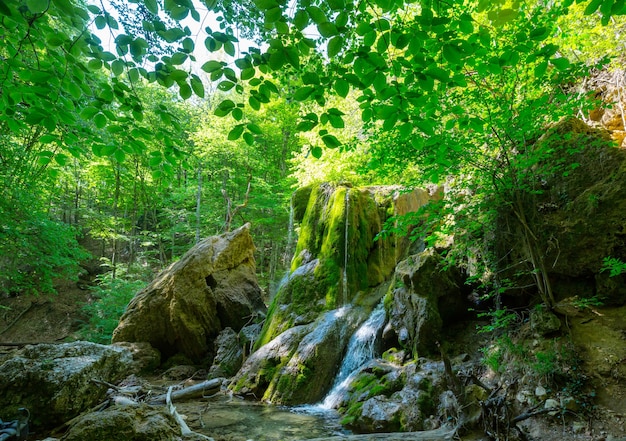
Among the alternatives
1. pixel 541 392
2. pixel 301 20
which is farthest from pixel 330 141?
pixel 541 392

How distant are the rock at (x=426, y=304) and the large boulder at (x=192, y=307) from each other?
7.37 metres

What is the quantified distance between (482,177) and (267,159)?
1710 centimetres

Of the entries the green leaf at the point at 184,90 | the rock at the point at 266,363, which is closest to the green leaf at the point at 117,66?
the green leaf at the point at 184,90

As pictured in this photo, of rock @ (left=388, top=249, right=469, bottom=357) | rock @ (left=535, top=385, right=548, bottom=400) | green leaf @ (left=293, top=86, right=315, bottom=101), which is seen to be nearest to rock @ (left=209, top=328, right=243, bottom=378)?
rock @ (left=388, top=249, right=469, bottom=357)

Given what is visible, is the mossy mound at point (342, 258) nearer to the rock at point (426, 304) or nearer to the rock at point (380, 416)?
the rock at point (426, 304)

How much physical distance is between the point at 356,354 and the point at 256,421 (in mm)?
2641

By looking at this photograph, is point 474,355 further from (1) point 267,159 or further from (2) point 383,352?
(1) point 267,159

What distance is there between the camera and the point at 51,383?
481cm

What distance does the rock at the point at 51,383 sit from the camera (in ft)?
15.3

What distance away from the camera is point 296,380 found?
24.0 ft

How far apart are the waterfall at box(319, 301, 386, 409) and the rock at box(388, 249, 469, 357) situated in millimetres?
799

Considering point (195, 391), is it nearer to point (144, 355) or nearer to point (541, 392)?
point (144, 355)

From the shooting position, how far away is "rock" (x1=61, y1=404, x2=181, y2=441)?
3.04 metres

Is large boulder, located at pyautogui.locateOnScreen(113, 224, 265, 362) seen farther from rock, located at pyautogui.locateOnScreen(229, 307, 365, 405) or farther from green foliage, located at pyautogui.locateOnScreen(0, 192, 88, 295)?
rock, located at pyautogui.locateOnScreen(229, 307, 365, 405)
